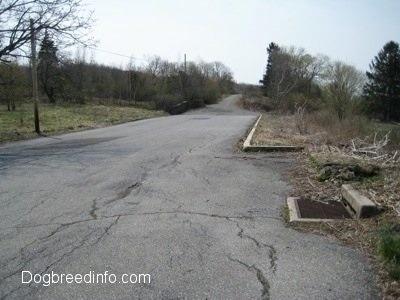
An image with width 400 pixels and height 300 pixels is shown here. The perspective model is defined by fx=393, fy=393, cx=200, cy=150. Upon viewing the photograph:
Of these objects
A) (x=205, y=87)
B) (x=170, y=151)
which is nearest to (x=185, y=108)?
(x=205, y=87)

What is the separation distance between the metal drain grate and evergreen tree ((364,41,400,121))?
6085 centimetres

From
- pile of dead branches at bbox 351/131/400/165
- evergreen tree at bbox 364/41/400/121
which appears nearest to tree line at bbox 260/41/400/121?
evergreen tree at bbox 364/41/400/121

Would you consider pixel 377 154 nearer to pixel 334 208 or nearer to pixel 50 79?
pixel 334 208

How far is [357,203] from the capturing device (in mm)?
5344

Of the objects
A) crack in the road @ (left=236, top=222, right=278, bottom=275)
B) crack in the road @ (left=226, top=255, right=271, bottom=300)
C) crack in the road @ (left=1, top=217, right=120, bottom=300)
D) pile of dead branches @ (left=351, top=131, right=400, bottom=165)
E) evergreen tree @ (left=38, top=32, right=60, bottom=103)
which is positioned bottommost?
crack in the road @ (left=1, top=217, right=120, bottom=300)

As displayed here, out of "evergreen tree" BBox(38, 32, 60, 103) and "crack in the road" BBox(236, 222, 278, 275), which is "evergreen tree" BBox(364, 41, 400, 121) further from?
"crack in the road" BBox(236, 222, 278, 275)

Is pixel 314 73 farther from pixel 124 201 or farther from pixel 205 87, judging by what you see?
pixel 124 201

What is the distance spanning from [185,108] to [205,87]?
43.2ft

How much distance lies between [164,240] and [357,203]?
106 inches

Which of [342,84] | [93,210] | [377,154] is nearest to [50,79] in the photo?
[342,84]

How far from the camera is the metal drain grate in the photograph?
5371mm

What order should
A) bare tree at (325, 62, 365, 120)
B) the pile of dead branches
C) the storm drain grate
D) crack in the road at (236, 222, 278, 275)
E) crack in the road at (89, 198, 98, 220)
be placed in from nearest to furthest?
crack in the road at (236, 222, 278, 275) → the storm drain grate → crack in the road at (89, 198, 98, 220) → the pile of dead branches → bare tree at (325, 62, 365, 120)

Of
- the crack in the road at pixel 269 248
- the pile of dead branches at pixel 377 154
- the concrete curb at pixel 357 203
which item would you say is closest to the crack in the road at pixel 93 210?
the crack in the road at pixel 269 248

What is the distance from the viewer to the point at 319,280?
3.58m
